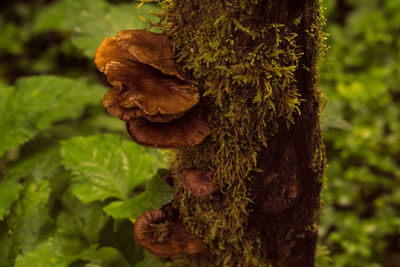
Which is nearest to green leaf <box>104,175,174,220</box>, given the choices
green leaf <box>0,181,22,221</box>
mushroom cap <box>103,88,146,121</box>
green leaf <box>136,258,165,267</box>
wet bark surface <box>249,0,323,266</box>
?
green leaf <box>136,258,165,267</box>

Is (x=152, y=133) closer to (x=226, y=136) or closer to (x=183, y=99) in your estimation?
(x=183, y=99)

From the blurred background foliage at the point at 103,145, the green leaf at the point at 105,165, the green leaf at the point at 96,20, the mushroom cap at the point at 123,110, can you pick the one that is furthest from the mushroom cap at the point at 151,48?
the green leaf at the point at 96,20

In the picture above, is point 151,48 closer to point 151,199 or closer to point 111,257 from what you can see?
point 151,199

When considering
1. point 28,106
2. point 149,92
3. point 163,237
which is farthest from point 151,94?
point 28,106

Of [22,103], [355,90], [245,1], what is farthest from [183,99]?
[355,90]

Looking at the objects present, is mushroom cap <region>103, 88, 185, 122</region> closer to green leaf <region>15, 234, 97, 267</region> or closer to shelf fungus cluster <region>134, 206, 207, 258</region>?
shelf fungus cluster <region>134, 206, 207, 258</region>
